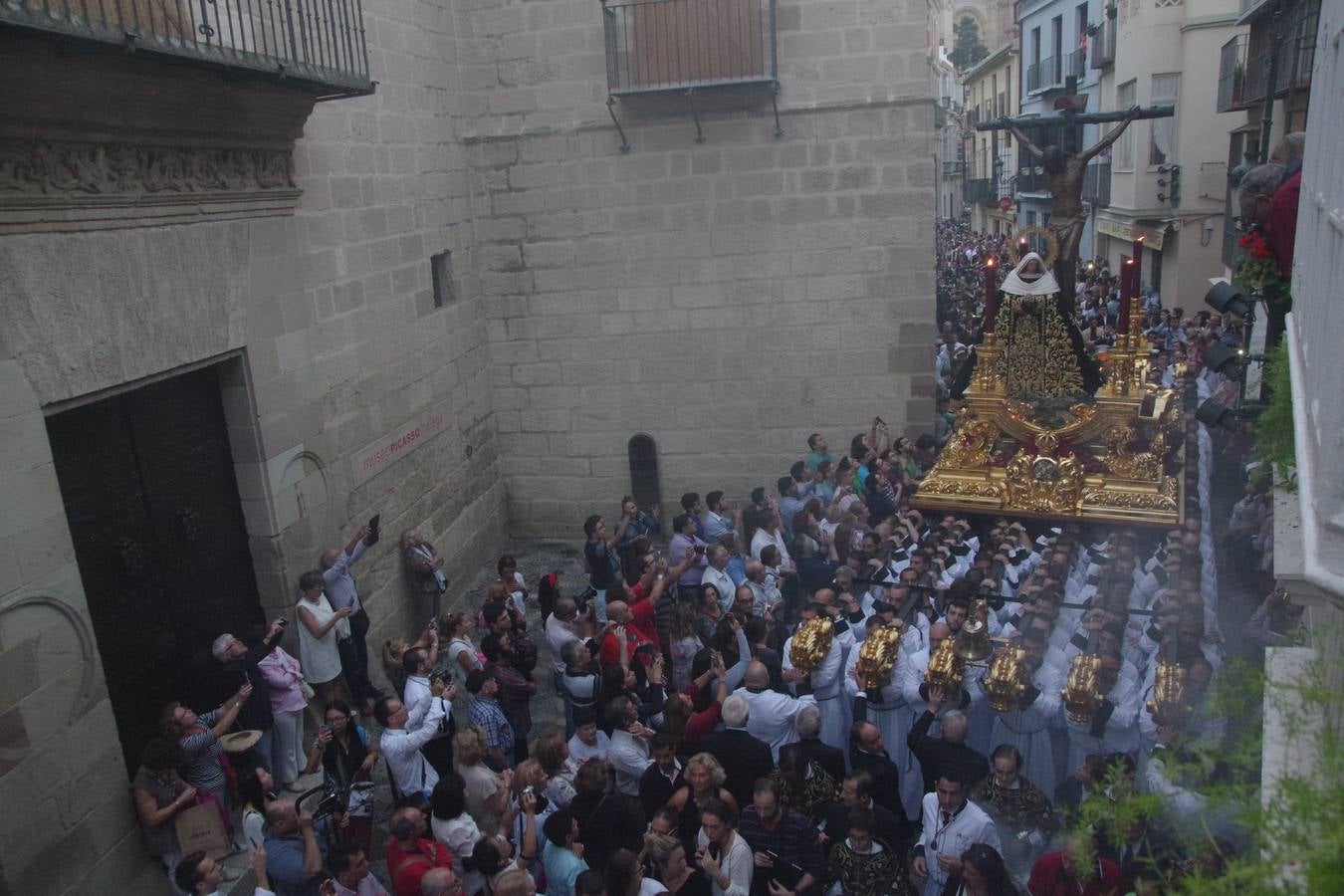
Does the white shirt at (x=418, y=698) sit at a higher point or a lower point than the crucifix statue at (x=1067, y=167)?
lower

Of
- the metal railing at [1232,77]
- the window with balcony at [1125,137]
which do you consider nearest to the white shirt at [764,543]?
the metal railing at [1232,77]

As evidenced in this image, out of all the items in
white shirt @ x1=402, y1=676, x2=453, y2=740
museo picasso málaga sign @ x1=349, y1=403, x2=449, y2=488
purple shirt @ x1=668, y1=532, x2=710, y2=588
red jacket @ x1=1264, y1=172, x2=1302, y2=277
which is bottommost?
purple shirt @ x1=668, y1=532, x2=710, y2=588

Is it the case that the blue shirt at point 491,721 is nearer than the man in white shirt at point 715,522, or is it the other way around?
the blue shirt at point 491,721

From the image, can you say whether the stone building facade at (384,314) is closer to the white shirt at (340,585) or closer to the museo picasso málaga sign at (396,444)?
the museo picasso málaga sign at (396,444)

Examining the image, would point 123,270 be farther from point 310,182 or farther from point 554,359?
point 554,359

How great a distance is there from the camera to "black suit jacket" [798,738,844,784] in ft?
17.4

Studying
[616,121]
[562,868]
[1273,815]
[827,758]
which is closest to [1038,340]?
[616,121]

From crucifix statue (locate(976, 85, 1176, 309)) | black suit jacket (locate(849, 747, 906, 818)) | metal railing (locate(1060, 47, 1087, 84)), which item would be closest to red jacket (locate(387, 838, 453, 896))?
black suit jacket (locate(849, 747, 906, 818))

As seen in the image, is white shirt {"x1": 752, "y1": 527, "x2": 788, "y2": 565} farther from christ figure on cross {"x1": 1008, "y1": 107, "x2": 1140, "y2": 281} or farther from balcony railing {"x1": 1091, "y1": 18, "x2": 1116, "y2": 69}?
balcony railing {"x1": 1091, "y1": 18, "x2": 1116, "y2": 69}

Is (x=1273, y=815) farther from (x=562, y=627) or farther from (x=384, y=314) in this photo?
(x=384, y=314)

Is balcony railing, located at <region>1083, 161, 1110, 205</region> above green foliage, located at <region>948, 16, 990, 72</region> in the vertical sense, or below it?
below

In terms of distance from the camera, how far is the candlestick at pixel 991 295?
32.3 feet

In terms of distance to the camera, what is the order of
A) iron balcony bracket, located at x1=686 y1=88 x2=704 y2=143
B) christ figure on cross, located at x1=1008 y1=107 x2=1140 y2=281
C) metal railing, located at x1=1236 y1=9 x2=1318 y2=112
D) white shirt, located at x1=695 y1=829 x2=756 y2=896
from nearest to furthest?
white shirt, located at x1=695 y1=829 x2=756 y2=896
christ figure on cross, located at x1=1008 y1=107 x2=1140 y2=281
iron balcony bracket, located at x1=686 y1=88 x2=704 y2=143
metal railing, located at x1=1236 y1=9 x2=1318 y2=112

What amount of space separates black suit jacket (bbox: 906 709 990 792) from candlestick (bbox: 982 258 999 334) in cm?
542
